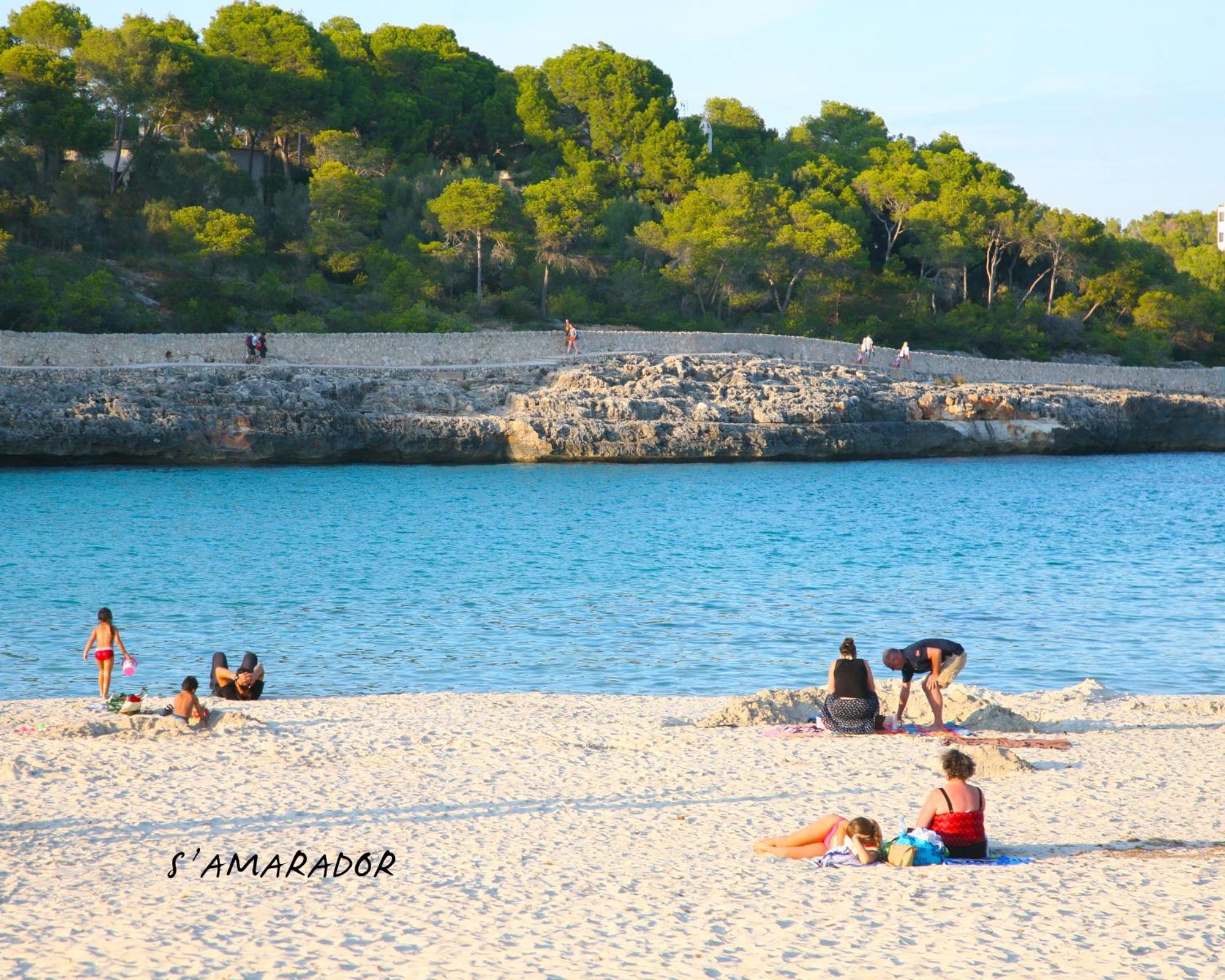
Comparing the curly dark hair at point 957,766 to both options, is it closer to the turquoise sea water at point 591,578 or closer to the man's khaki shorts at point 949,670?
the man's khaki shorts at point 949,670

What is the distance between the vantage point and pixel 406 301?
5000 centimetres

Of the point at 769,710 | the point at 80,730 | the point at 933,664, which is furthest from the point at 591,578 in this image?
the point at 80,730

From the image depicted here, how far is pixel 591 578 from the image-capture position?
22172 millimetres

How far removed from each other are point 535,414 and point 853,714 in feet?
103

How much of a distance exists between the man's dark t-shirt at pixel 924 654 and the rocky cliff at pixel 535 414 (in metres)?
30.4

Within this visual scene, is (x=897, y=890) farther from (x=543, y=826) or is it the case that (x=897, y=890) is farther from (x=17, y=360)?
(x=17, y=360)

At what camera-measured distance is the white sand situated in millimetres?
5973

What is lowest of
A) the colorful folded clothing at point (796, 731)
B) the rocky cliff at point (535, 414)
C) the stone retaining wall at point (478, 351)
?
the colorful folded clothing at point (796, 731)

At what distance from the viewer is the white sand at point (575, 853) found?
19.6ft

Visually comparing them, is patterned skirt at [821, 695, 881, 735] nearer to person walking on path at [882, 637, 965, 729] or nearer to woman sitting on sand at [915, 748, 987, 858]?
person walking on path at [882, 637, 965, 729]

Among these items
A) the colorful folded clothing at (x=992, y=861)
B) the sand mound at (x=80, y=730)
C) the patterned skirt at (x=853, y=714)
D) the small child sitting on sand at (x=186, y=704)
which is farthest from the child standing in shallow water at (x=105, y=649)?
the colorful folded clothing at (x=992, y=861)

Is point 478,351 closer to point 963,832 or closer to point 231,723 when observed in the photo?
point 231,723

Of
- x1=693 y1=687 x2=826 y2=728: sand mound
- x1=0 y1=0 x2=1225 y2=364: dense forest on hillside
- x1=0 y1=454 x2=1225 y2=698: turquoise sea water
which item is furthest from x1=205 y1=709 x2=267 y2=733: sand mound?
x1=0 y1=0 x2=1225 y2=364: dense forest on hillside

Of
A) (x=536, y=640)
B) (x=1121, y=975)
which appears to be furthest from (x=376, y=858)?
(x=536, y=640)
